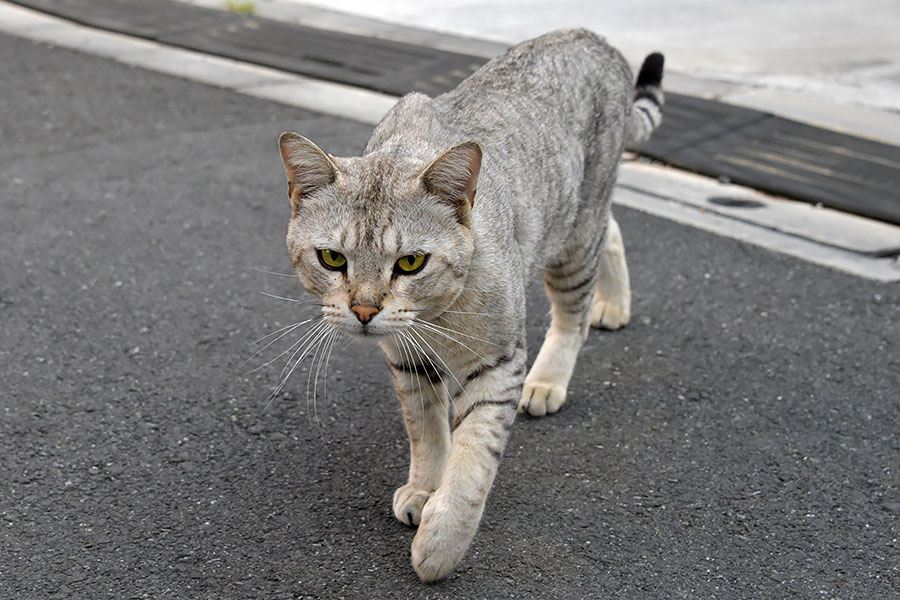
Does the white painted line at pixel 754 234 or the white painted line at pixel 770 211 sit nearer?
the white painted line at pixel 754 234

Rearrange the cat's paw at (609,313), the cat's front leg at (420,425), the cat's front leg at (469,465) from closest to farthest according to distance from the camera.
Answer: the cat's front leg at (469,465)
the cat's front leg at (420,425)
the cat's paw at (609,313)

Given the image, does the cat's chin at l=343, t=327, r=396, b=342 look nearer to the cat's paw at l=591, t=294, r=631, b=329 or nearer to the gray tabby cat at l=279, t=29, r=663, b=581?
the gray tabby cat at l=279, t=29, r=663, b=581

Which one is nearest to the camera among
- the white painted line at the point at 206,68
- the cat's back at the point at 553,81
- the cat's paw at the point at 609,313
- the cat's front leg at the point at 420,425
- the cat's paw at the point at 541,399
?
the cat's front leg at the point at 420,425

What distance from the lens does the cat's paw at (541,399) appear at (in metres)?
3.59

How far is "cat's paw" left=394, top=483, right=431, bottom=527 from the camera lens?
3.01 metres

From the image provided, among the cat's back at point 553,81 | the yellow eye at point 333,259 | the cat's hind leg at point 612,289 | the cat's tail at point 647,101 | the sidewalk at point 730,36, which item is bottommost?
the cat's hind leg at point 612,289

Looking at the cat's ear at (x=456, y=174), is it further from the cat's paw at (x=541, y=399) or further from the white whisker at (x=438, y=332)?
the cat's paw at (x=541, y=399)

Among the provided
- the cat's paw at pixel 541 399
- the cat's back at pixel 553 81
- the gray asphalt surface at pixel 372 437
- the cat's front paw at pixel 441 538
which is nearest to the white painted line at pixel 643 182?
the gray asphalt surface at pixel 372 437

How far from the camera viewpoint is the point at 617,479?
10.7 feet

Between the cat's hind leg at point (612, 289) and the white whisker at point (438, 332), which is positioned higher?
the white whisker at point (438, 332)

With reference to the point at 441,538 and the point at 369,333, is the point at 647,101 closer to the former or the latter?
the point at 369,333

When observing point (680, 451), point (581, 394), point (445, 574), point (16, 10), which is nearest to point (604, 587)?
point (445, 574)

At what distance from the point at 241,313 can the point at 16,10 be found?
629 cm

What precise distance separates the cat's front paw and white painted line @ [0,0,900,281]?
2.67 m
